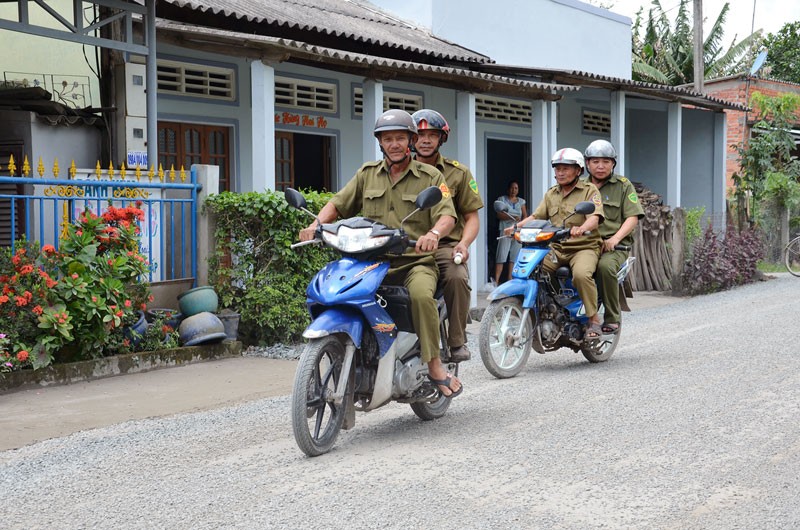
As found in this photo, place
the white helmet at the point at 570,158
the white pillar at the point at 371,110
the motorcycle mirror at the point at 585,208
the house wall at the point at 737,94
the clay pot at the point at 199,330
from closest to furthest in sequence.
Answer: the motorcycle mirror at the point at 585,208 → the white helmet at the point at 570,158 → the clay pot at the point at 199,330 → the white pillar at the point at 371,110 → the house wall at the point at 737,94

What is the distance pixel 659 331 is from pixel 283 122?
18.3ft

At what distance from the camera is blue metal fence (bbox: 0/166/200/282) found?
7863 mm

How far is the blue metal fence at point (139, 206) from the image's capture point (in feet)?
25.8

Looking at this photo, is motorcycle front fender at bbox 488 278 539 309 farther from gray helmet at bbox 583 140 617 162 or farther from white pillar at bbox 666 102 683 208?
white pillar at bbox 666 102 683 208

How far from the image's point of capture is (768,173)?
19656mm

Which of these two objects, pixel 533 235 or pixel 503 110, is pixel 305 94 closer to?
pixel 503 110

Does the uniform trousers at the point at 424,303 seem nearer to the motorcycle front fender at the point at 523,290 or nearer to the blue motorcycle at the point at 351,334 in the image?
the blue motorcycle at the point at 351,334

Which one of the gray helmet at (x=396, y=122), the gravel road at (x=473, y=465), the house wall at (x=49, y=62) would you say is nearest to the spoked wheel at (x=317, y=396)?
the gravel road at (x=473, y=465)

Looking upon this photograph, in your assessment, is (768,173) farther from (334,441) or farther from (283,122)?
(334,441)

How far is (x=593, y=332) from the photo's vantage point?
7.91 metres

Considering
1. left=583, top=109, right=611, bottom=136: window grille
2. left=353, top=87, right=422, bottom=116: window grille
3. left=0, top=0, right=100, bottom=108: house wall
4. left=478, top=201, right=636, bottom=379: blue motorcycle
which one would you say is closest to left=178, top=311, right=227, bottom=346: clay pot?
left=478, top=201, right=636, bottom=379: blue motorcycle

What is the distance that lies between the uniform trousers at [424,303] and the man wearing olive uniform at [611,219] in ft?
9.79

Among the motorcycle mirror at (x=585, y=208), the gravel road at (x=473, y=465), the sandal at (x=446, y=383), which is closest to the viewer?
the gravel road at (x=473, y=465)

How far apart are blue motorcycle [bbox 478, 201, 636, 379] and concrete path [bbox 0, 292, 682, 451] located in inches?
66.8
